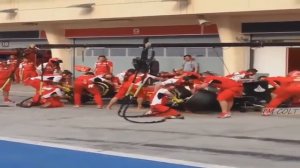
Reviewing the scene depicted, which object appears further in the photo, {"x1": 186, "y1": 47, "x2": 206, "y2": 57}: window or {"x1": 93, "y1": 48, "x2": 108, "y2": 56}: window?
{"x1": 93, "y1": 48, "x2": 108, "y2": 56}: window

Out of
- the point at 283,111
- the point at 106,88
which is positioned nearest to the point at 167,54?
the point at 106,88

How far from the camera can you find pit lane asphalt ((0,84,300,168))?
8672 millimetres

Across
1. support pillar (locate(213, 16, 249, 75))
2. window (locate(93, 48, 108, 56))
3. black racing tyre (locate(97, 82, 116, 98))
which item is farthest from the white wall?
black racing tyre (locate(97, 82, 116, 98))

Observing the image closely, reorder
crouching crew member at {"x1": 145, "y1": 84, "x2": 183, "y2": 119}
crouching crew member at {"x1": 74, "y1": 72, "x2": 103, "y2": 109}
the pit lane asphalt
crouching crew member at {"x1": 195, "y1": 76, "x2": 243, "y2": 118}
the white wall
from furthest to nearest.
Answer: the white wall → crouching crew member at {"x1": 74, "y1": 72, "x2": 103, "y2": 109} → crouching crew member at {"x1": 145, "y1": 84, "x2": 183, "y2": 119} → crouching crew member at {"x1": 195, "y1": 76, "x2": 243, "y2": 118} → the pit lane asphalt

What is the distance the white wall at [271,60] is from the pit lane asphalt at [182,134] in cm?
1115

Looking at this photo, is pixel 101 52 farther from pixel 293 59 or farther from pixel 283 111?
pixel 283 111

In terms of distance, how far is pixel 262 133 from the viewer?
1111 centimetres

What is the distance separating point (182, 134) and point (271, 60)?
51.8 ft

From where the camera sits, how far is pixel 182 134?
A: 11.1 m

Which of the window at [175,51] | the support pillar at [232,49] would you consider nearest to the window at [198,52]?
the window at [175,51]

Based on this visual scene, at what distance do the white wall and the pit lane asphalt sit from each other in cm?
1115

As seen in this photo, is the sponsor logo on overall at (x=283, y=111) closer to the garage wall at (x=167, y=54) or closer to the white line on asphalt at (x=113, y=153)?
the white line on asphalt at (x=113, y=153)

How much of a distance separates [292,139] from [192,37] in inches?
727

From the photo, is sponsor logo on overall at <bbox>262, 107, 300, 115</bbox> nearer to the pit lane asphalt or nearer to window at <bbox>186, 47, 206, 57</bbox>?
the pit lane asphalt
